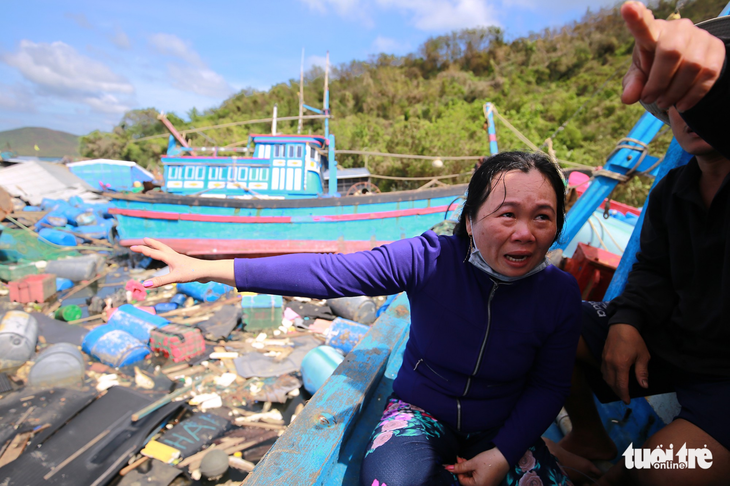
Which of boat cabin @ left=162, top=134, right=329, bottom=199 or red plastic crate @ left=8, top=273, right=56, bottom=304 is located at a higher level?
boat cabin @ left=162, top=134, right=329, bottom=199

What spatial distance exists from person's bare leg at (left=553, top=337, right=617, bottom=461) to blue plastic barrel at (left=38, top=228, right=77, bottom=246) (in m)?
11.0

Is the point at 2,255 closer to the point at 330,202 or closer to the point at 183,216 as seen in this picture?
the point at 183,216

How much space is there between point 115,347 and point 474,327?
3760 millimetres

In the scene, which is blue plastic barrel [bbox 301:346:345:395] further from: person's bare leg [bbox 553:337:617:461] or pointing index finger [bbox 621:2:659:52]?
pointing index finger [bbox 621:2:659:52]

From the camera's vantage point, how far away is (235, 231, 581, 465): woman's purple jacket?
3.80 feet

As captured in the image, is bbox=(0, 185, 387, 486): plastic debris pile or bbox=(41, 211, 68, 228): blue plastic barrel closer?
bbox=(0, 185, 387, 486): plastic debris pile

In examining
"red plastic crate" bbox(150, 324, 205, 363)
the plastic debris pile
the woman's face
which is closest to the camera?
the woman's face

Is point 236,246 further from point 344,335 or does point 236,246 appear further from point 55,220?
point 55,220

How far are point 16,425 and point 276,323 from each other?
237 cm

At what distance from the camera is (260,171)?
8.79 m

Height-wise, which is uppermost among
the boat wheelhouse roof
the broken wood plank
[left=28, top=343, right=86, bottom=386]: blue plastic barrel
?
the boat wheelhouse roof

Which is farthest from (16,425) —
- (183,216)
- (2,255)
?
(2,255)

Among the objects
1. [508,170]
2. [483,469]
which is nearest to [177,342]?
[483,469]

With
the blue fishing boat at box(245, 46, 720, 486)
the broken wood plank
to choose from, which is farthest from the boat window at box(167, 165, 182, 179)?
the blue fishing boat at box(245, 46, 720, 486)
